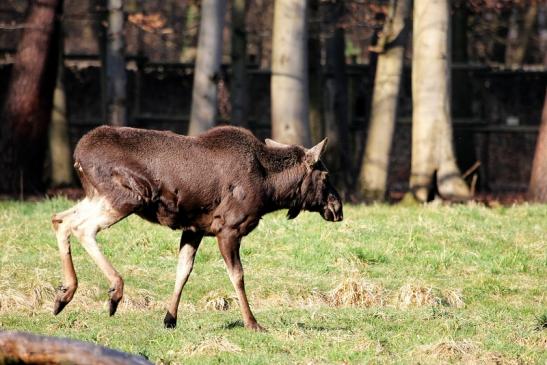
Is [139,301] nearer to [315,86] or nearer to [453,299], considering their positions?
[453,299]

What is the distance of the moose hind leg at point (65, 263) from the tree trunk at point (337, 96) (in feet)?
49.5

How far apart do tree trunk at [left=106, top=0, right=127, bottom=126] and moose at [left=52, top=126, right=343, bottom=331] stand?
12.1m

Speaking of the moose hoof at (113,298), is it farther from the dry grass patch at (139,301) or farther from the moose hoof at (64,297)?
the dry grass patch at (139,301)

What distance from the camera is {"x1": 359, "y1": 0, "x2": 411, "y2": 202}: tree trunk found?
2047 cm

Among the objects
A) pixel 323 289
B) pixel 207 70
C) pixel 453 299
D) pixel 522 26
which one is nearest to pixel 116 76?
pixel 207 70

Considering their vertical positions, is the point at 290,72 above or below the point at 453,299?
above

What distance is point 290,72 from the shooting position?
19.6m

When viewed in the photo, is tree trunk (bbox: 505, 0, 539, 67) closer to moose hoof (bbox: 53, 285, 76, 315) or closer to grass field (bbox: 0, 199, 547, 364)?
grass field (bbox: 0, 199, 547, 364)

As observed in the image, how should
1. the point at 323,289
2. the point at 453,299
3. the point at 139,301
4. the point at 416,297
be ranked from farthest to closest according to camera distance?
1. the point at 323,289
2. the point at 453,299
3. the point at 416,297
4. the point at 139,301

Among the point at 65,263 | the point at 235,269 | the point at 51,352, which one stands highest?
the point at 51,352

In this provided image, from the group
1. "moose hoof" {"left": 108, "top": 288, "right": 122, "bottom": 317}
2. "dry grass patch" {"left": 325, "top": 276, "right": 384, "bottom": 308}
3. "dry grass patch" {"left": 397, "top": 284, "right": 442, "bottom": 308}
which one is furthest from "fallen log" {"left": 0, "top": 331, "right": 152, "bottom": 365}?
"dry grass patch" {"left": 397, "top": 284, "right": 442, "bottom": 308}

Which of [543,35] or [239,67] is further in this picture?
[543,35]

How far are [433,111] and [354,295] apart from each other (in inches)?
286

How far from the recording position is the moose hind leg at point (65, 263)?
9859 millimetres
